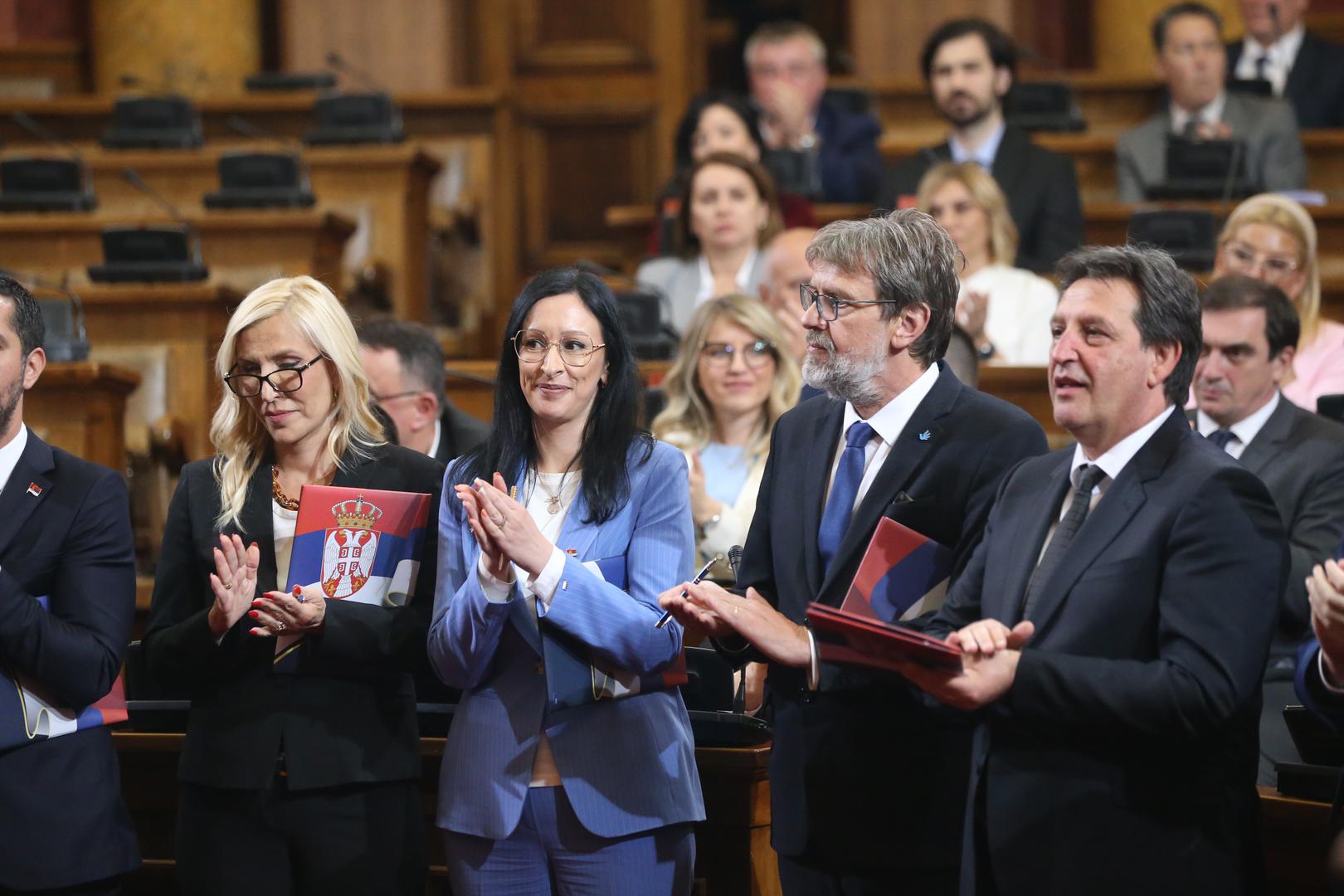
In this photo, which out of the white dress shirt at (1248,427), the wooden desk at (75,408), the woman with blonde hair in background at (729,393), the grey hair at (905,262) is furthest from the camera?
the wooden desk at (75,408)

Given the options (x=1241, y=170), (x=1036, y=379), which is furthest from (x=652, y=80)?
(x=1036, y=379)

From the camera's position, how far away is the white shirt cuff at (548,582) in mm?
2074

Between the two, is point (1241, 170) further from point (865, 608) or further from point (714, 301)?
point (865, 608)

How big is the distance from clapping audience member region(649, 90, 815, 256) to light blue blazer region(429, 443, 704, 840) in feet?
9.06

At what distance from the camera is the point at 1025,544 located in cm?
192

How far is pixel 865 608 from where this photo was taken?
201 centimetres

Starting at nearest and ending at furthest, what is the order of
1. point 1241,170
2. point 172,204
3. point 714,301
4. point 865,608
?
point 865,608 → point 714,301 → point 1241,170 → point 172,204

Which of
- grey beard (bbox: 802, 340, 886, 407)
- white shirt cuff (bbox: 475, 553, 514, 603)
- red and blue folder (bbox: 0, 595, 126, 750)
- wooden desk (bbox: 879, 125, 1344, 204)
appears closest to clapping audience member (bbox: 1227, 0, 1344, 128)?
wooden desk (bbox: 879, 125, 1344, 204)

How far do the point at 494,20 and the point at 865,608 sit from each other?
5.89 meters

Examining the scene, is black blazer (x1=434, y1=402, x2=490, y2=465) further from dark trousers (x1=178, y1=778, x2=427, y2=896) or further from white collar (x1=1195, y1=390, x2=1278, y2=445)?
white collar (x1=1195, y1=390, x2=1278, y2=445)

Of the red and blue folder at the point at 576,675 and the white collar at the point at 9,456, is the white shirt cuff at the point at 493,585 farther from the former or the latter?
the white collar at the point at 9,456

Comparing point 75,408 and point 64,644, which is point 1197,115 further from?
point 64,644

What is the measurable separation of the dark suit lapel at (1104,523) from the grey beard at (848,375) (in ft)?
1.24

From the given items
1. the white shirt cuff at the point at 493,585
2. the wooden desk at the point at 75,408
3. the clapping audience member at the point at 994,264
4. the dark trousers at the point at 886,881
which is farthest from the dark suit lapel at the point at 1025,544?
the wooden desk at the point at 75,408
